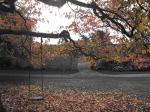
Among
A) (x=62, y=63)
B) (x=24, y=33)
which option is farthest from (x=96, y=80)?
(x=24, y=33)

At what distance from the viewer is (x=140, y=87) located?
36.6 m

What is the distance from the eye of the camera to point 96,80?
42.4 meters

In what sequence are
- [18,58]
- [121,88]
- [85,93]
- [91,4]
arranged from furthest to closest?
[18,58], [121,88], [85,93], [91,4]

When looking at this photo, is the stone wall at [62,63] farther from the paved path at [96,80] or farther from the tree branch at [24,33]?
the tree branch at [24,33]

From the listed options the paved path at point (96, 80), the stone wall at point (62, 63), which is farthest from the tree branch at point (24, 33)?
the stone wall at point (62, 63)

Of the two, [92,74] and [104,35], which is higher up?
[104,35]

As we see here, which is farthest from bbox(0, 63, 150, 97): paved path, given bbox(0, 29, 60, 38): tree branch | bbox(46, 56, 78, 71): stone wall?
bbox(0, 29, 60, 38): tree branch

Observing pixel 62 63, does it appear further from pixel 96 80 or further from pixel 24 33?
pixel 24 33

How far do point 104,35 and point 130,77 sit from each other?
19.2 m

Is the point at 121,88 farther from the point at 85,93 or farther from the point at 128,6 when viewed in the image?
the point at 128,6

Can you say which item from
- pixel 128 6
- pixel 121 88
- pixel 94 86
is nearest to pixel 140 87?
pixel 121 88

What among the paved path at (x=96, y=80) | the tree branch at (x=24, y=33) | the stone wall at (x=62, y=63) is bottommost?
the paved path at (x=96, y=80)

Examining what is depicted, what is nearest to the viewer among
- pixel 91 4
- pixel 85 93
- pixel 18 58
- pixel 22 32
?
pixel 91 4

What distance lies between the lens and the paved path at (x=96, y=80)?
36.3m
